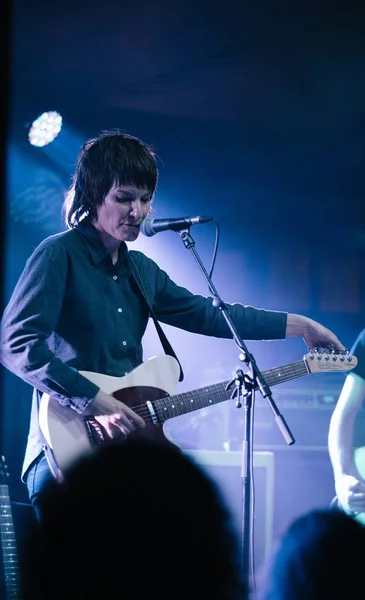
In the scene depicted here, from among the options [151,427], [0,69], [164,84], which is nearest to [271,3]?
[164,84]

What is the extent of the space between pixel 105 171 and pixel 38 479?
1287mm

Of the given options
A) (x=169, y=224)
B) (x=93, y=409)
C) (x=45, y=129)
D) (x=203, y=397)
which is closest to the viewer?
(x=93, y=409)

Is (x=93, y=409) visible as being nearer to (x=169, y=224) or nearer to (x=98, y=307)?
(x=98, y=307)

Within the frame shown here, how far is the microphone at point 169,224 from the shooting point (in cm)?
279

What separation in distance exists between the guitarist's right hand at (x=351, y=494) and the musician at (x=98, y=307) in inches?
24.4

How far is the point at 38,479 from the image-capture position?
253 centimetres

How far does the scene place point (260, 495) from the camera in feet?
12.6

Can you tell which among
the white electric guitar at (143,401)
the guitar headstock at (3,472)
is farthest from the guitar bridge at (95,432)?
the guitar headstock at (3,472)

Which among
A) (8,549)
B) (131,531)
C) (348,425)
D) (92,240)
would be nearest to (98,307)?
(92,240)

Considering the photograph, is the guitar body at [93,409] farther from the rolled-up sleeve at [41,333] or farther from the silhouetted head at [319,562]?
the silhouetted head at [319,562]

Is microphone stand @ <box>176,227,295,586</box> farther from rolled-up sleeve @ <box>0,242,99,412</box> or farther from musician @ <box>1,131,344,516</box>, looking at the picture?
rolled-up sleeve @ <box>0,242,99,412</box>

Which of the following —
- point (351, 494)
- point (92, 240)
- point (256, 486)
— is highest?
point (92, 240)

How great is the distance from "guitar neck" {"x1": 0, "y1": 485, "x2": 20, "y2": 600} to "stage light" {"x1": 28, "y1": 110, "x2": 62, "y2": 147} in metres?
2.80

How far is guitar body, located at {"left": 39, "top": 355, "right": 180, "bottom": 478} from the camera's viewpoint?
2.48 metres
